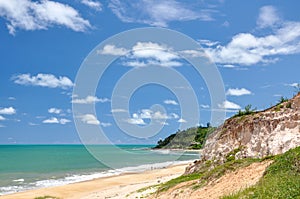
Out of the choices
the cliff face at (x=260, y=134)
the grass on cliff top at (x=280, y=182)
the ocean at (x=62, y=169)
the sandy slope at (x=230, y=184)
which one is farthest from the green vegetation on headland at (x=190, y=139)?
the grass on cliff top at (x=280, y=182)

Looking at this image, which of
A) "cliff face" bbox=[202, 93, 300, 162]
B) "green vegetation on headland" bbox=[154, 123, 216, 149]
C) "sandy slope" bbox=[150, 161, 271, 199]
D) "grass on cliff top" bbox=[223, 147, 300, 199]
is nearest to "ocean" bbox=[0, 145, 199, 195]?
"cliff face" bbox=[202, 93, 300, 162]

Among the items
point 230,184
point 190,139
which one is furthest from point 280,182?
point 190,139

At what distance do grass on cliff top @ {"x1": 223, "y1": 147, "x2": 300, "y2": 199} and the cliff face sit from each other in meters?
4.78

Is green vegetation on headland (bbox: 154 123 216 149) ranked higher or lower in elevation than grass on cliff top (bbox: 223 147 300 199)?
higher

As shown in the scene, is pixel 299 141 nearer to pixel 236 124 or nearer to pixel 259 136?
pixel 259 136

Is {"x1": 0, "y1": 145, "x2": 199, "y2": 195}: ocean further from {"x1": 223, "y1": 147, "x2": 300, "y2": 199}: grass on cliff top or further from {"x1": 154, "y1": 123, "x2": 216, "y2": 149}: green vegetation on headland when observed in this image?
{"x1": 154, "y1": 123, "x2": 216, "y2": 149}: green vegetation on headland

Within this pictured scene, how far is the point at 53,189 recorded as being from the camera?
34938mm

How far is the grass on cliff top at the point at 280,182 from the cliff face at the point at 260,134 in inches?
188

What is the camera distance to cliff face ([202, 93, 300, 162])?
17.3m

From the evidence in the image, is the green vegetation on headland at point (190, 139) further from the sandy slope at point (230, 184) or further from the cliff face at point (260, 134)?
the sandy slope at point (230, 184)

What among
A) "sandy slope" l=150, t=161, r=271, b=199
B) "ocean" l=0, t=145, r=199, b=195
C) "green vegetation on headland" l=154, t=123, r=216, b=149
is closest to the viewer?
"sandy slope" l=150, t=161, r=271, b=199

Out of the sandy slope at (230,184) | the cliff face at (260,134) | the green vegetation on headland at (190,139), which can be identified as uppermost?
the green vegetation on headland at (190,139)

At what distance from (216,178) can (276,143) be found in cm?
405

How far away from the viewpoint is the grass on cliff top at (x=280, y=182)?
9.80 m
